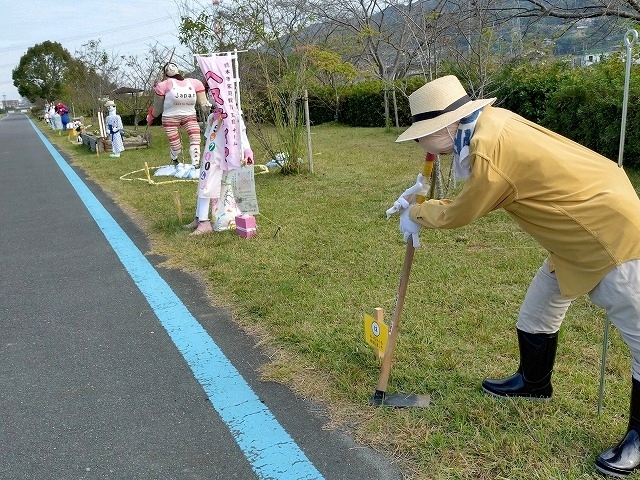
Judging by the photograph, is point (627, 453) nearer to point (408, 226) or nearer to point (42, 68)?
point (408, 226)

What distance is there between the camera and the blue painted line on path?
94.3 inches

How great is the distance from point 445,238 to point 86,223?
4.53 m

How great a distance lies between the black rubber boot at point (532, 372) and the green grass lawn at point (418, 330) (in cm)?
6

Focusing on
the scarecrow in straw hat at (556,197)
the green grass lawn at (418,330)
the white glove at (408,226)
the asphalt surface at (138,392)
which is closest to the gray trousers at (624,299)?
the scarecrow in straw hat at (556,197)

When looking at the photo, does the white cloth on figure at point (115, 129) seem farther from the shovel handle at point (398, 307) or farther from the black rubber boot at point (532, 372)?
the black rubber boot at point (532, 372)

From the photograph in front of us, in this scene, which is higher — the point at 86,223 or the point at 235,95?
the point at 235,95

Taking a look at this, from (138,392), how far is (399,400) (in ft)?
4.60

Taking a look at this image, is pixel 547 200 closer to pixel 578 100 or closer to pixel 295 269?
pixel 295 269

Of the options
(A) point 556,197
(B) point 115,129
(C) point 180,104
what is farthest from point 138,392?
(B) point 115,129

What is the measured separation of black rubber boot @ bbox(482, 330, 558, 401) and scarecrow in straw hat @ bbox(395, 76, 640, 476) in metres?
0.43

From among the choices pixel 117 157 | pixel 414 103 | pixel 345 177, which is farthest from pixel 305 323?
pixel 117 157

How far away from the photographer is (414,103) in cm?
236

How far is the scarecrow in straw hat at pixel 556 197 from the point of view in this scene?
82.5 inches

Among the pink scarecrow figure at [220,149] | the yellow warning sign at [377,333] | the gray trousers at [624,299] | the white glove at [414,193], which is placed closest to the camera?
the gray trousers at [624,299]
